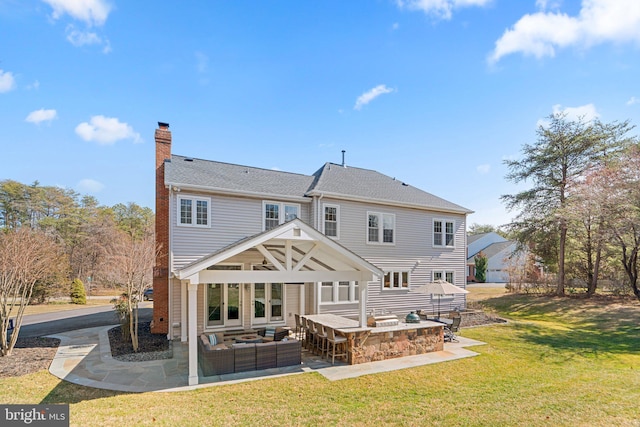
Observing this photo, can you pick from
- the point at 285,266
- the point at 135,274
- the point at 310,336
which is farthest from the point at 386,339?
the point at 135,274

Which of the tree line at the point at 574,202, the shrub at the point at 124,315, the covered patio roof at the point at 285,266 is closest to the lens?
the covered patio roof at the point at 285,266

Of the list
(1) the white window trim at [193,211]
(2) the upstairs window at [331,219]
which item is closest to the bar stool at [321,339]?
(2) the upstairs window at [331,219]

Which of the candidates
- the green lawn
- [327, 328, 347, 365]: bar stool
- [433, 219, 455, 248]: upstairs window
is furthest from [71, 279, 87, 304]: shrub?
[433, 219, 455, 248]: upstairs window

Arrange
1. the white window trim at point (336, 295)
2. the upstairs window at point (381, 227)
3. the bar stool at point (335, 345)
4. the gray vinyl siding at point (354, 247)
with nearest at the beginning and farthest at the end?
the bar stool at point (335, 345), the gray vinyl siding at point (354, 247), the white window trim at point (336, 295), the upstairs window at point (381, 227)

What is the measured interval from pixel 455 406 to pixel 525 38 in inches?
431

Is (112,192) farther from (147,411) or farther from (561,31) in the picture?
(561,31)

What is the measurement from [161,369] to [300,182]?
9.83 m

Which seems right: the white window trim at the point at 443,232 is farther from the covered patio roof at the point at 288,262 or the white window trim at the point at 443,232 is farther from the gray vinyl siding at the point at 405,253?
the covered patio roof at the point at 288,262

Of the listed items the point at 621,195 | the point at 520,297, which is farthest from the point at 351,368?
the point at 520,297

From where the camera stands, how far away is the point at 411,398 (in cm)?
635

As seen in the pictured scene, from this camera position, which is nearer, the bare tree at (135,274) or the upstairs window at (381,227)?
the bare tree at (135,274)

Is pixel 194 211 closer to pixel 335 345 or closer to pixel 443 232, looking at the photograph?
pixel 335 345

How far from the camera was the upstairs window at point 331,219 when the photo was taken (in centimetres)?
1435

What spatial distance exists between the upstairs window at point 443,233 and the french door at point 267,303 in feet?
29.5
